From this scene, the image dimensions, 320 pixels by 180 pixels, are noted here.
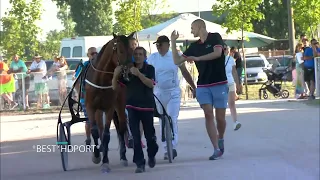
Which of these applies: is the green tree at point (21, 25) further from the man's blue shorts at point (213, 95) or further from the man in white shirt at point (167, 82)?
the man's blue shorts at point (213, 95)

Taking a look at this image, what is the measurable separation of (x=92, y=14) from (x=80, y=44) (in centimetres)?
3220

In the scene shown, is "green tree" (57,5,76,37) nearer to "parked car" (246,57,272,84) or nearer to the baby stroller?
"parked car" (246,57,272,84)

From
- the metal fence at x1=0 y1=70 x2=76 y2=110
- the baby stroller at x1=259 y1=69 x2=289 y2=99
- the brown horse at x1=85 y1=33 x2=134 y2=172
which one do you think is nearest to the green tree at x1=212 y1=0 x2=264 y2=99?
the baby stroller at x1=259 y1=69 x2=289 y2=99

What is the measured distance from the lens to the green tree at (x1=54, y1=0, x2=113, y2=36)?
67.1 m

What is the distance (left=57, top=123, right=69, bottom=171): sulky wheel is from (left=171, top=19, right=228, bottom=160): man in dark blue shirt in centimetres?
211

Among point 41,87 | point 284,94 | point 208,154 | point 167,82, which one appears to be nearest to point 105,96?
point 167,82

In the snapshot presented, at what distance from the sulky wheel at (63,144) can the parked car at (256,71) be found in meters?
27.4

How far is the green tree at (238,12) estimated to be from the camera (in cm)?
2684

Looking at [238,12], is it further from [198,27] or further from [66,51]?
[198,27]

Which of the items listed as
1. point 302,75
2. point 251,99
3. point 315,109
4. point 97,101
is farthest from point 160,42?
point 251,99

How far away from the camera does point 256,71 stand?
1500 inches

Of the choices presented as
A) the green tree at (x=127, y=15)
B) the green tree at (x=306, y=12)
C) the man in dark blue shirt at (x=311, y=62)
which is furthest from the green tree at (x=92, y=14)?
the man in dark blue shirt at (x=311, y=62)

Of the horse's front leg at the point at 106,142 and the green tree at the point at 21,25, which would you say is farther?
the green tree at the point at 21,25

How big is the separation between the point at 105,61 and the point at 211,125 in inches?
77.6
